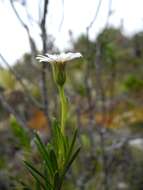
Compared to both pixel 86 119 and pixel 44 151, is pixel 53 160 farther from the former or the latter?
pixel 86 119

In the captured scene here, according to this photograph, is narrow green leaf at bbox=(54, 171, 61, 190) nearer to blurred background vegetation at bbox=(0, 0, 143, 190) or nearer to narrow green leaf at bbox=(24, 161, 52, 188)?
narrow green leaf at bbox=(24, 161, 52, 188)

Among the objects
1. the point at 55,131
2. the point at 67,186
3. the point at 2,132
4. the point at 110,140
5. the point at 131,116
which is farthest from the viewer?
the point at 131,116

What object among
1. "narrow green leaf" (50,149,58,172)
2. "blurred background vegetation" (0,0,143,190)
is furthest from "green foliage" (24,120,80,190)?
"blurred background vegetation" (0,0,143,190)

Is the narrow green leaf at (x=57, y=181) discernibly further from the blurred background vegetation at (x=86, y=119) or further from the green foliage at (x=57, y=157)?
the blurred background vegetation at (x=86, y=119)

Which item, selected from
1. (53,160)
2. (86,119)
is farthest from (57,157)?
(86,119)

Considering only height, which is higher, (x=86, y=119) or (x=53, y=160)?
(x=53, y=160)

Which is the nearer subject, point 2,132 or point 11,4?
point 11,4

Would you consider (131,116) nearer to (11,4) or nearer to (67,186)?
(67,186)

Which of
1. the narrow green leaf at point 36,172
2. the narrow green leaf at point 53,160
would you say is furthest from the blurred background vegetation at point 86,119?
the narrow green leaf at point 53,160

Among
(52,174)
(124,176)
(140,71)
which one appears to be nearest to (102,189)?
(124,176)
